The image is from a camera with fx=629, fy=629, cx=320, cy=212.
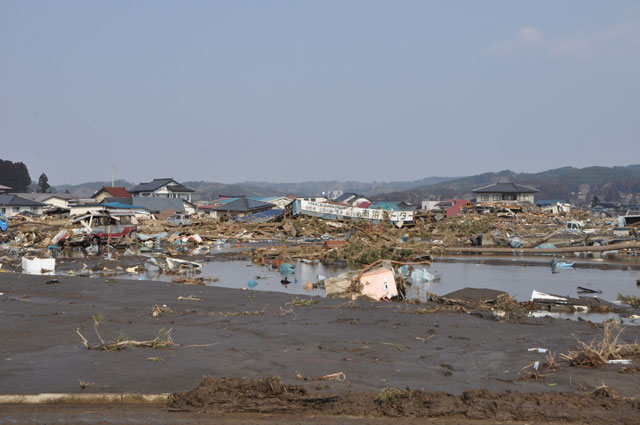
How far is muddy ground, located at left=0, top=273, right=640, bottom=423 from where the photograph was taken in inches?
246

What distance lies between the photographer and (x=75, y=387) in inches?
265

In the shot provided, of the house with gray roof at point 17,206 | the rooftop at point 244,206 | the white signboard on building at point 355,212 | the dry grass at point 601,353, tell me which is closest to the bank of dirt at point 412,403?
the dry grass at point 601,353

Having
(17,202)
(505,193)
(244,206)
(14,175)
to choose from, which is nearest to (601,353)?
(244,206)

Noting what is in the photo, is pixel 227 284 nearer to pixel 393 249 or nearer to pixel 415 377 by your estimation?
pixel 393 249

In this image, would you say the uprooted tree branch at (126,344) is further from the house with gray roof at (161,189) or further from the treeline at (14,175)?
the treeline at (14,175)

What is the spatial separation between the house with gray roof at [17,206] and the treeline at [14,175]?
5034 centimetres

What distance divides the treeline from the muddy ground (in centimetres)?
10395

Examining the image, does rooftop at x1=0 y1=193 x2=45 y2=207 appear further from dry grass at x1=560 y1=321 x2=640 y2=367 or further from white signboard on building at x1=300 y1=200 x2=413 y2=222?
dry grass at x1=560 y1=321 x2=640 y2=367

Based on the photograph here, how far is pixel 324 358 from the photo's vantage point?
814cm

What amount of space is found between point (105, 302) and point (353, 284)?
5.75 m

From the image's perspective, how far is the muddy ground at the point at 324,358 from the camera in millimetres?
6238

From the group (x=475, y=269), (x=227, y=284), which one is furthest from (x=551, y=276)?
(x=227, y=284)

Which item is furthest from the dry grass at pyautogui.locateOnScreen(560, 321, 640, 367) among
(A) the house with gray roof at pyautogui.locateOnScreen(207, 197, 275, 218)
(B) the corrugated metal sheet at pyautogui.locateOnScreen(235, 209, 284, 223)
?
(A) the house with gray roof at pyautogui.locateOnScreen(207, 197, 275, 218)

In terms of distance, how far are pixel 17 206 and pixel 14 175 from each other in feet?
183
